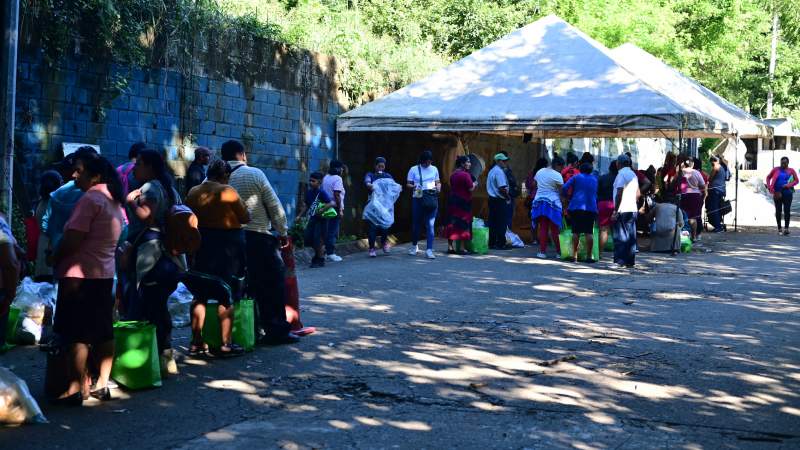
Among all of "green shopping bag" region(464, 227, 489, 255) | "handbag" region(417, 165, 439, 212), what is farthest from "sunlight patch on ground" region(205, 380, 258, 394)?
"green shopping bag" region(464, 227, 489, 255)

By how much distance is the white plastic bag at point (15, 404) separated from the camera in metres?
6.13

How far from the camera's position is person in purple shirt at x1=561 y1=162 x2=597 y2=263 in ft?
52.4

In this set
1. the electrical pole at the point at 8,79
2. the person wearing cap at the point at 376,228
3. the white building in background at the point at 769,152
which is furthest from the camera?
the white building in background at the point at 769,152

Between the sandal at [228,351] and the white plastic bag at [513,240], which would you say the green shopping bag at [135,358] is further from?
the white plastic bag at [513,240]

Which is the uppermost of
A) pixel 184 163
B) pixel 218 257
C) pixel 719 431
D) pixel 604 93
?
pixel 604 93

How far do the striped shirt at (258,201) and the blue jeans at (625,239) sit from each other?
813cm

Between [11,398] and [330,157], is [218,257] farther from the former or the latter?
[330,157]

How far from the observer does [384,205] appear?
55.1 feet

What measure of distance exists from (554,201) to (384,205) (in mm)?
2803

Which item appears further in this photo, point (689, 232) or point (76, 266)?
point (689, 232)

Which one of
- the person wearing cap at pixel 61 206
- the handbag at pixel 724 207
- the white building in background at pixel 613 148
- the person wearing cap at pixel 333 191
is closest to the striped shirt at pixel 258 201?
the person wearing cap at pixel 61 206

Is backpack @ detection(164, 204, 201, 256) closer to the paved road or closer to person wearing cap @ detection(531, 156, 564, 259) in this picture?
the paved road

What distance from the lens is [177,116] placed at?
15.1m

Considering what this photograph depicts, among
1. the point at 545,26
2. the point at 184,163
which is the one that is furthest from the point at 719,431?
the point at 545,26
